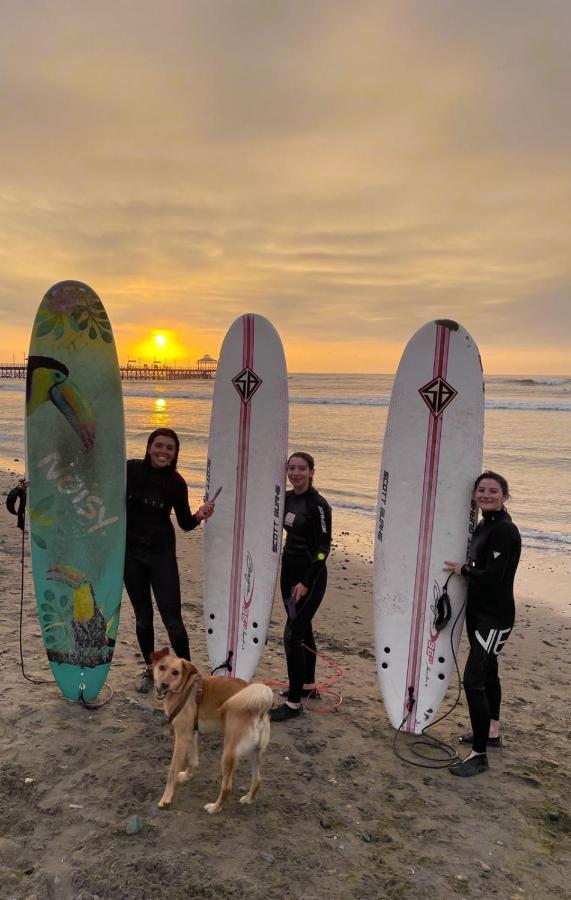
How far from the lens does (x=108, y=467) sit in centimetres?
407

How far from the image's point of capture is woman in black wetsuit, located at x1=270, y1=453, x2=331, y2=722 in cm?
376

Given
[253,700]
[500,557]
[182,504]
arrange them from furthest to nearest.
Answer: [182,504] → [500,557] → [253,700]

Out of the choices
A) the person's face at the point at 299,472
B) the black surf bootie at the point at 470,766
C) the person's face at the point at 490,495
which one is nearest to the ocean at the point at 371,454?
the black surf bootie at the point at 470,766

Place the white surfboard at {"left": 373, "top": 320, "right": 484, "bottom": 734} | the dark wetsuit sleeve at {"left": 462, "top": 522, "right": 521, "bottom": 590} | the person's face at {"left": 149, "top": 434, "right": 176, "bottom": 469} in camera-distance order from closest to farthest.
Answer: the dark wetsuit sleeve at {"left": 462, "top": 522, "right": 521, "bottom": 590}, the person's face at {"left": 149, "top": 434, "right": 176, "bottom": 469}, the white surfboard at {"left": 373, "top": 320, "right": 484, "bottom": 734}

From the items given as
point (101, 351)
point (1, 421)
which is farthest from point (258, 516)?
point (1, 421)

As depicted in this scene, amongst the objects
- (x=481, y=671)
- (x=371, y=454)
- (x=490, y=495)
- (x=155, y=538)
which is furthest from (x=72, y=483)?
(x=371, y=454)

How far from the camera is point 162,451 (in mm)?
3719

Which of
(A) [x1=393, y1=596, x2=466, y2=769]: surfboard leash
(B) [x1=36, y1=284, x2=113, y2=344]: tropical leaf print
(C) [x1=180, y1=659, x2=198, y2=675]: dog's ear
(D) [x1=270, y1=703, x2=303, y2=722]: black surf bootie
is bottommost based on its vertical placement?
(A) [x1=393, y1=596, x2=466, y2=769]: surfboard leash

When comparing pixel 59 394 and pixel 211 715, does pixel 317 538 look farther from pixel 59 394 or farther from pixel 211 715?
pixel 59 394

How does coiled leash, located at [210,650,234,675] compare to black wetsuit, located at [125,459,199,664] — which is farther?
coiled leash, located at [210,650,234,675]

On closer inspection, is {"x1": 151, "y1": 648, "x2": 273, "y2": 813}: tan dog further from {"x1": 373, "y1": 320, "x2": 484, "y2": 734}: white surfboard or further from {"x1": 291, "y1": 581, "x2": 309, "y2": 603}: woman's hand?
{"x1": 373, "y1": 320, "x2": 484, "y2": 734}: white surfboard

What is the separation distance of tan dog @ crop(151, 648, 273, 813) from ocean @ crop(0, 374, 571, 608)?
512cm

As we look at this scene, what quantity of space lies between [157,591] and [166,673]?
900mm

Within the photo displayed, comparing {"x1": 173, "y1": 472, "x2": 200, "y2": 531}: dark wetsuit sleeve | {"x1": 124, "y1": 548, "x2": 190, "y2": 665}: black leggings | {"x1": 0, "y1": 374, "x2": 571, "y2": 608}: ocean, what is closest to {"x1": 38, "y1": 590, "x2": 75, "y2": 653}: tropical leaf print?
{"x1": 124, "y1": 548, "x2": 190, "y2": 665}: black leggings
